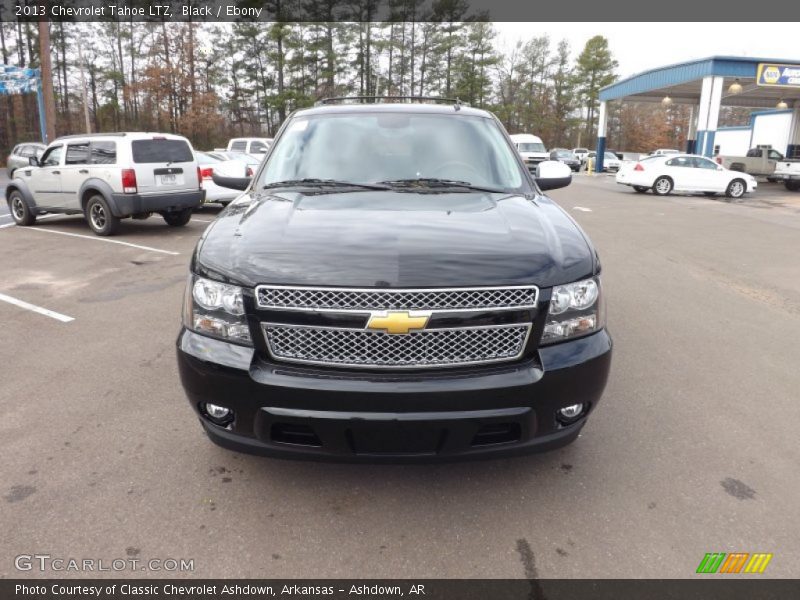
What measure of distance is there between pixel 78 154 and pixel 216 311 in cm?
1053

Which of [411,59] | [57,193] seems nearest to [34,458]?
[57,193]

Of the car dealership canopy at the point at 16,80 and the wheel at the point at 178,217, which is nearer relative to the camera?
the wheel at the point at 178,217

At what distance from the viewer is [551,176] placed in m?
4.46

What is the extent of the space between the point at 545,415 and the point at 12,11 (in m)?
55.7

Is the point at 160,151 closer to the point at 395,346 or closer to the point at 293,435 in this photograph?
the point at 293,435

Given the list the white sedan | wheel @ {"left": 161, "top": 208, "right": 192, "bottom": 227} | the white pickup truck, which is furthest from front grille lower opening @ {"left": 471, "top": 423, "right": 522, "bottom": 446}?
the white pickup truck

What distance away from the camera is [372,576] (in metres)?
2.29

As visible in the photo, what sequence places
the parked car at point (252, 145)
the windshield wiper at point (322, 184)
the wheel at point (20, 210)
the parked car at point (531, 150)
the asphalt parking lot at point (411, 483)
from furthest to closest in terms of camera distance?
the parked car at point (531, 150)
the parked car at point (252, 145)
the wheel at point (20, 210)
the windshield wiper at point (322, 184)
the asphalt parking lot at point (411, 483)

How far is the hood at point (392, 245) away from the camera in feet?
7.86

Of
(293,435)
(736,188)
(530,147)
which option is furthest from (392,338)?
(530,147)

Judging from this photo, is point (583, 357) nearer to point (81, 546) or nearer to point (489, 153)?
point (489, 153)

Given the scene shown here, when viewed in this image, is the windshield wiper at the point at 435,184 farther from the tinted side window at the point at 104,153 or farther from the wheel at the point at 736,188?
the wheel at the point at 736,188

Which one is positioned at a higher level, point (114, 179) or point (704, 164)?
point (704, 164)

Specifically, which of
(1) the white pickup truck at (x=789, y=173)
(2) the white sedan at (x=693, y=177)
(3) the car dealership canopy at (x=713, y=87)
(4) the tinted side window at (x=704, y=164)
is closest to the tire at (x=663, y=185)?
(2) the white sedan at (x=693, y=177)
